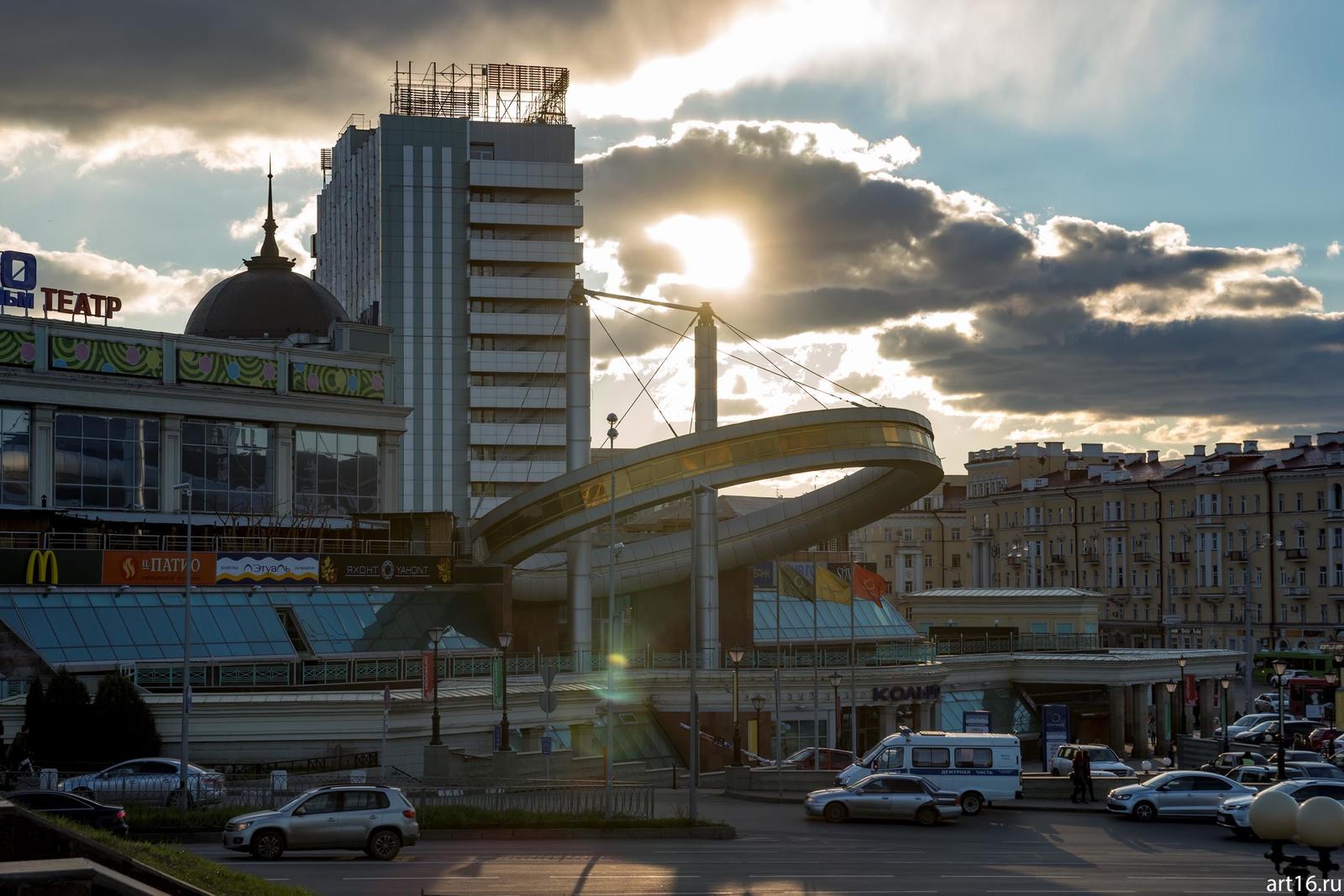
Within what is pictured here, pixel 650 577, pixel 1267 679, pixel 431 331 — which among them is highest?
pixel 431 331

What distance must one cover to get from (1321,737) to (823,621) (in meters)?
25.9

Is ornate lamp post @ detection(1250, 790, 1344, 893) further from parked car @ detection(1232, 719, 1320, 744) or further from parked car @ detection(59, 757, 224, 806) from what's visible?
parked car @ detection(1232, 719, 1320, 744)

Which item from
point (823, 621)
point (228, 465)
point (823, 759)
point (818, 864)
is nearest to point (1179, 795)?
point (823, 759)

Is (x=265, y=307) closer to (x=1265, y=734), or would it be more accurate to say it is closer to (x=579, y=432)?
(x=579, y=432)

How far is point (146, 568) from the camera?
5869 centimetres

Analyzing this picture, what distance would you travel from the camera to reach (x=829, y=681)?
2564 inches

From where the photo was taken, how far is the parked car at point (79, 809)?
113 ft

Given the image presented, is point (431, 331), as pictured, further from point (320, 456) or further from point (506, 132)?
point (320, 456)

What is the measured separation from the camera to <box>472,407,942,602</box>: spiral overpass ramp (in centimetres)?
6638

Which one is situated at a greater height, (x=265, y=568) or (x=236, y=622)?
(x=265, y=568)

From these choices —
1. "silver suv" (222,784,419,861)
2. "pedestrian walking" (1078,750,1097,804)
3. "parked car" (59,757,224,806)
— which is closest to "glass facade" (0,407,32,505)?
"parked car" (59,757,224,806)

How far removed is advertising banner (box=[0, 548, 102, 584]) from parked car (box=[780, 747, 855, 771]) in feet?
88.1

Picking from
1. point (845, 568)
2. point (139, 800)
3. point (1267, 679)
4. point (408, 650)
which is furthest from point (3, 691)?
point (1267, 679)

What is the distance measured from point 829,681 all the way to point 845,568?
3524cm
